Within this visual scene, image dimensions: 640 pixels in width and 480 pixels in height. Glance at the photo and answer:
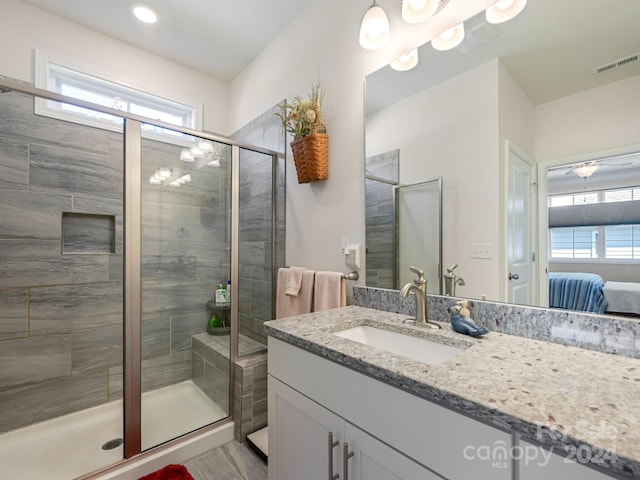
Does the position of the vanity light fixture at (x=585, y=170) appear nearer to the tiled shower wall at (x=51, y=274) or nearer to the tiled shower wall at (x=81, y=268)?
the tiled shower wall at (x=81, y=268)

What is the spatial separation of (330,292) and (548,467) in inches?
46.2

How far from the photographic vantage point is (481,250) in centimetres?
119

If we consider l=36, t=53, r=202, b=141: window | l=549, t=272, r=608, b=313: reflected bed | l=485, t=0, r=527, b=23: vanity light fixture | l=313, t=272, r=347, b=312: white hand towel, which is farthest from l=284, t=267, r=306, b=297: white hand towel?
l=485, t=0, r=527, b=23: vanity light fixture

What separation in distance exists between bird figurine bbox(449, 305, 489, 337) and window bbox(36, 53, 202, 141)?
5.90ft

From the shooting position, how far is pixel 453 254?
1.27 metres

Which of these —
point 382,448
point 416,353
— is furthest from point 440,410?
point 416,353

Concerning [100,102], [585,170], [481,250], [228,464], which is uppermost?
[100,102]

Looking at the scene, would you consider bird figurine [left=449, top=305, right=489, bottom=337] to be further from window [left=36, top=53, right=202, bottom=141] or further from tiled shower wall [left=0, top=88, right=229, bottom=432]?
window [left=36, top=53, right=202, bottom=141]

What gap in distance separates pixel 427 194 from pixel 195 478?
1837mm

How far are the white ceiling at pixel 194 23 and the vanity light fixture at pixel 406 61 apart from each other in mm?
962

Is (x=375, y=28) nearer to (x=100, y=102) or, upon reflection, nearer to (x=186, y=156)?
(x=186, y=156)

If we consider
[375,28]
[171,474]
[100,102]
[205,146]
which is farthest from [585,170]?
[100,102]

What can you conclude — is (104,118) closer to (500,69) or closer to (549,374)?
(500,69)

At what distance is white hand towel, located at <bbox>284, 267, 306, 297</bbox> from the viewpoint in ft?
6.02
